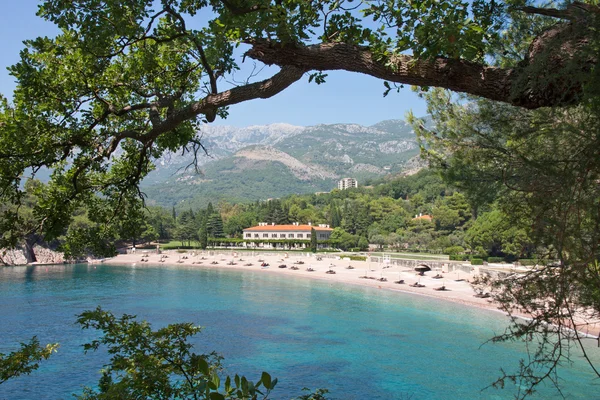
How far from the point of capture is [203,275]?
3809 cm

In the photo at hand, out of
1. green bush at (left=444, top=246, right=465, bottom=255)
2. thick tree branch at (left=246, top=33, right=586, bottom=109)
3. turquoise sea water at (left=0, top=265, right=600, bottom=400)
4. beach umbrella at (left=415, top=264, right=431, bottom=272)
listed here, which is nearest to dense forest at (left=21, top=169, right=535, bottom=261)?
green bush at (left=444, top=246, right=465, bottom=255)

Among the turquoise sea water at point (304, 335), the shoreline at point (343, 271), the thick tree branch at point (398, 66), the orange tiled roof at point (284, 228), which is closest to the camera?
the thick tree branch at point (398, 66)

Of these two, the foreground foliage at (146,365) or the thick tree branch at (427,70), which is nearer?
the thick tree branch at (427,70)

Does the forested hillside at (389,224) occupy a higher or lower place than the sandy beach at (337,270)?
higher

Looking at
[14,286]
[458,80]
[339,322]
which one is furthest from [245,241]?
[458,80]

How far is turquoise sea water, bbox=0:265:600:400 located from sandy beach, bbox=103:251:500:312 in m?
1.61

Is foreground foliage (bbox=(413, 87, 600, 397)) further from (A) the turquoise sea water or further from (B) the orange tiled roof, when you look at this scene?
(B) the orange tiled roof

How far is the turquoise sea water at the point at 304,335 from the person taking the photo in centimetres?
1191

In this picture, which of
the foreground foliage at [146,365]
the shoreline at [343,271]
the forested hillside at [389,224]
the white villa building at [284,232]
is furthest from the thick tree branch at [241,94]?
the white villa building at [284,232]

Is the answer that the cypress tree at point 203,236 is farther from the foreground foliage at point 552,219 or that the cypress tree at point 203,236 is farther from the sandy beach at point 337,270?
the foreground foliage at point 552,219

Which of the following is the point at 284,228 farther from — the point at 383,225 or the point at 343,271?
the point at 343,271

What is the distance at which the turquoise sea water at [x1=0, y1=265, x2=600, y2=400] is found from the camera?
11.9 metres

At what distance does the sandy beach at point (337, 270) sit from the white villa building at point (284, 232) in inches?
497

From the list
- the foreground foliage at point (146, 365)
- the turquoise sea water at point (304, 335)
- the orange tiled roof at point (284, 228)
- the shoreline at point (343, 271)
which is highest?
the orange tiled roof at point (284, 228)
